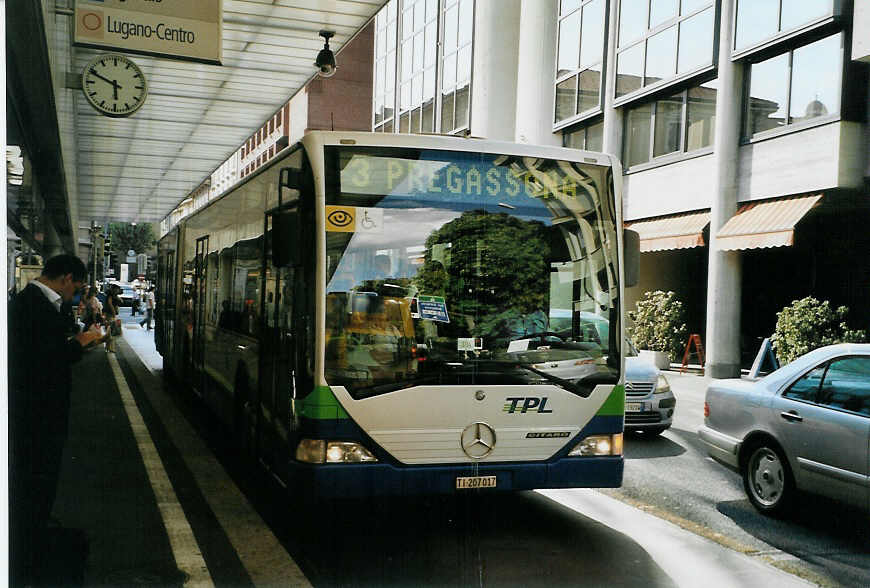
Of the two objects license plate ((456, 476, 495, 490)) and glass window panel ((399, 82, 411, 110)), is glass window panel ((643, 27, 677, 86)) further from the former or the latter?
license plate ((456, 476, 495, 490))

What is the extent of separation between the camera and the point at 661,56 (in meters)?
23.1

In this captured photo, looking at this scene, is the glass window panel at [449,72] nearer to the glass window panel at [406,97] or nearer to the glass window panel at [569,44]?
the glass window panel at [406,97]

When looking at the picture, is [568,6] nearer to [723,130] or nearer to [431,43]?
[723,130]

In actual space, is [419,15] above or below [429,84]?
above

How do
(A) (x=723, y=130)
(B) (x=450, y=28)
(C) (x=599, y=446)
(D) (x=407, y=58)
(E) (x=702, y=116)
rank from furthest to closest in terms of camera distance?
(D) (x=407, y=58), (B) (x=450, y=28), (E) (x=702, y=116), (A) (x=723, y=130), (C) (x=599, y=446)

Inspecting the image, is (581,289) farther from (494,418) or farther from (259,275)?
(259,275)

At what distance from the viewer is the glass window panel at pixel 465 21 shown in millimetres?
31594

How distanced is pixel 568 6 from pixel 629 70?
4.13 meters

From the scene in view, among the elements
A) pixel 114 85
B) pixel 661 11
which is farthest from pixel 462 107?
pixel 114 85

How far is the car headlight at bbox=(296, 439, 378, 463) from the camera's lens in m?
5.49

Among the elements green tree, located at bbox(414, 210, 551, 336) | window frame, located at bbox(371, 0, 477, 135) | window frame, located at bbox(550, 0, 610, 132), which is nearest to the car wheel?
green tree, located at bbox(414, 210, 551, 336)

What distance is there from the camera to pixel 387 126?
42.2 metres

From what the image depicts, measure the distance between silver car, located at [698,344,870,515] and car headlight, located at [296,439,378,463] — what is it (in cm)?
335

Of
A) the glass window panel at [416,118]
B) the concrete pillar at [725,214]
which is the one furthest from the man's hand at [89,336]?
the glass window panel at [416,118]
